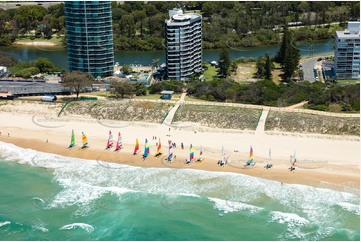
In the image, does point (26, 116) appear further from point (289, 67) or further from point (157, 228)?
point (289, 67)

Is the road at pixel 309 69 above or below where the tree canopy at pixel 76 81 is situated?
below

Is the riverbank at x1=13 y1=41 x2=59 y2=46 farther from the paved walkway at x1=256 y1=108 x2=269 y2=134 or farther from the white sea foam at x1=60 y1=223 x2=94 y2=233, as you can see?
the white sea foam at x1=60 y1=223 x2=94 y2=233

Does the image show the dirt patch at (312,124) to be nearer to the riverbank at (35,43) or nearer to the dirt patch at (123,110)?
the dirt patch at (123,110)

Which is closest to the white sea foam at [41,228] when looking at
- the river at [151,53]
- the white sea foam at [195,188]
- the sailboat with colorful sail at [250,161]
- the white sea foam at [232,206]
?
the white sea foam at [195,188]

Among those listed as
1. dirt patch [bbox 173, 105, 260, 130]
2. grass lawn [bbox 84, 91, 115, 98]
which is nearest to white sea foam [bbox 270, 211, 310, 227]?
dirt patch [bbox 173, 105, 260, 130]

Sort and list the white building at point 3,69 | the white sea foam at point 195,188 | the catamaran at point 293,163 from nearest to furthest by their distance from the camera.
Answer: the white sea foam at point 195,188
the catamaran at point 293,163
the white building at point 3,69

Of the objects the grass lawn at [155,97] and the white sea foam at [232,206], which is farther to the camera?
the grass lawn at [155,97]

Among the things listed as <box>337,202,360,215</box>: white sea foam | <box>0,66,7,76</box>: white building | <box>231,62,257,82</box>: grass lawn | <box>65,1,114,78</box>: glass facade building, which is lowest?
<box>337,202,360,215</box>: white sea foam
